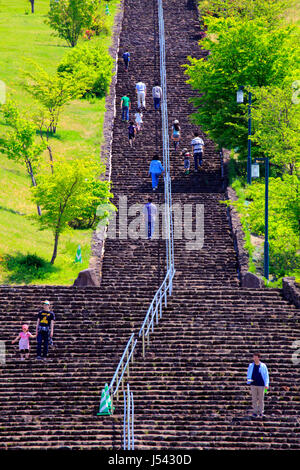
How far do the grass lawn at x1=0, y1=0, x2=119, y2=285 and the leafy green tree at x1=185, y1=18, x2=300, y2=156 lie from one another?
5544 mm

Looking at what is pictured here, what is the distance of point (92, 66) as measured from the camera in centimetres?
4812

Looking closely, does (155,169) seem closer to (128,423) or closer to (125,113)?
(125,113)

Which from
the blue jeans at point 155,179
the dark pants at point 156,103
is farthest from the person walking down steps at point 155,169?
the dark pants at point 156,103

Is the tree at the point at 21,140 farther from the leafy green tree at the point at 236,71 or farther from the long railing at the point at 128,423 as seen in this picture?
the long railing at the point at 128,423

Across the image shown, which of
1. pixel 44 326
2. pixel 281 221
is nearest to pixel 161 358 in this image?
pixel 44 326

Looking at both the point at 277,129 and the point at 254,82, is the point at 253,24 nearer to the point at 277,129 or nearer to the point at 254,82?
the point at 254,82

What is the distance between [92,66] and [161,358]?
26857 mm

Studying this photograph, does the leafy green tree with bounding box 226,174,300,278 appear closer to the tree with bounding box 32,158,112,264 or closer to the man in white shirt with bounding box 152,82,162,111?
the tree with bounding box 32,158,112,264

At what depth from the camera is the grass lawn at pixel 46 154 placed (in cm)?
3292

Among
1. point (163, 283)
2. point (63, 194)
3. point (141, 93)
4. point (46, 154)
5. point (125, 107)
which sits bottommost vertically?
point (163, 283)

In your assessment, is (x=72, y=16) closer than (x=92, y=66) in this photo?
No

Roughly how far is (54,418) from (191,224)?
13.9 meters

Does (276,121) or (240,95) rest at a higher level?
(240,95)
